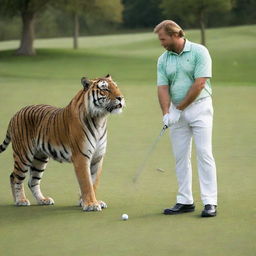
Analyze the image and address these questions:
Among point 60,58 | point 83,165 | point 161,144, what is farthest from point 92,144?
point 60,58

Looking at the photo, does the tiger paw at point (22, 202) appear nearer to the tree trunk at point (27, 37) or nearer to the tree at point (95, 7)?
the tree trunk at point (27, 37)

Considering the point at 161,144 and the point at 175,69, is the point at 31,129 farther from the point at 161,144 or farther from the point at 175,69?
the point at 161,144

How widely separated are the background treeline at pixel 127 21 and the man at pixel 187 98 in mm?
60169

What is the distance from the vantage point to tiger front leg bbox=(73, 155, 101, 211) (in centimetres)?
948

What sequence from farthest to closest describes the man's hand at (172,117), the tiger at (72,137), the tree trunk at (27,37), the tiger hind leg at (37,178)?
the tree trunk at (27,37) < the tiger hind leg at (37,178) < the tiger at (72,137) < the man's hand at (172,117)

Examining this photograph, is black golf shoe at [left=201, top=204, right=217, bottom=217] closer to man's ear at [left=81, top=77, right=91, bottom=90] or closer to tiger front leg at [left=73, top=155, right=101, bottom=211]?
tiger front leg at [left=73, top=155, right=101, bottom=211]

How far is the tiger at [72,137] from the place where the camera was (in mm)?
9461

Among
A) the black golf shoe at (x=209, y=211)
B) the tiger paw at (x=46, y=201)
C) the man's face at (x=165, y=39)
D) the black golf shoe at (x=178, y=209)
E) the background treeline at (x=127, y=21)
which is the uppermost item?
the man's face at (x=165, y=39)

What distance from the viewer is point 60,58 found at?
39281 millimetres

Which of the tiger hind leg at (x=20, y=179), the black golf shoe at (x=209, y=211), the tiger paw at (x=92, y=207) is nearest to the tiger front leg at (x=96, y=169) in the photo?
the tiger paw at (x=92, y=207)

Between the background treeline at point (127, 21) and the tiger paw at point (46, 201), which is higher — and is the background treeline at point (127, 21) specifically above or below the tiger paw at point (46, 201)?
below

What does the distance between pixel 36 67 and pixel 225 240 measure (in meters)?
27.9

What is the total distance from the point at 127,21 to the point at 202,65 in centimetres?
6868

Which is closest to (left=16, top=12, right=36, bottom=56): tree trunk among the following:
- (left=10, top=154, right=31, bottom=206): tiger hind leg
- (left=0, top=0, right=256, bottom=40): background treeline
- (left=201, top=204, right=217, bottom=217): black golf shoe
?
(left=0, top=0, right=256, bottom=40): background treeline
